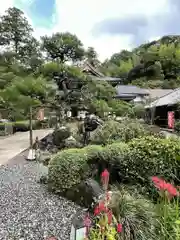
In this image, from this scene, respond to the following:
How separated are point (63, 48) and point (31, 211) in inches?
243

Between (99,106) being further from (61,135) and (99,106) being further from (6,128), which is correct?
(6,128)

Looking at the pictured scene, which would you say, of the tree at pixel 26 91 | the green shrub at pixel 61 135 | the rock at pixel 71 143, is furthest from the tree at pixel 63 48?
the rock at pixel 71 143

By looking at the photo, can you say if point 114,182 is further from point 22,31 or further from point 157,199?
point 22,31

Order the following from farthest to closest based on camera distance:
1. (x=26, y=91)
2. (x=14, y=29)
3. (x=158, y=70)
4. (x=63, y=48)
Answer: (x=158, y=70)
(x=14, y=29)
(x=63, y=48)
(x=26, y=91)

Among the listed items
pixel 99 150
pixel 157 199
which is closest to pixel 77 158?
pixel 99 150

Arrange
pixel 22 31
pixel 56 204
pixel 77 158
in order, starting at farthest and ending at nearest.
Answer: pixel 22 31 < pixel 77 158 < pixel 56 204

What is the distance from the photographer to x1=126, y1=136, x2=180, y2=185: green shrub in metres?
4.09

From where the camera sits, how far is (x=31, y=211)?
12.8 feet

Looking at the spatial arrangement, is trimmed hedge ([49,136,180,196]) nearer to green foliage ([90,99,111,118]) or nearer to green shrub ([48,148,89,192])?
green shrub ([48,148,89,192])

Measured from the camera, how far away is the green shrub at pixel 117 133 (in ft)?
23.1

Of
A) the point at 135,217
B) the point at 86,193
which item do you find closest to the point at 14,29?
the point at 86,193

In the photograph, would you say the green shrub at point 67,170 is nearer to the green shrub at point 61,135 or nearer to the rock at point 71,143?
the rock at point 71,143

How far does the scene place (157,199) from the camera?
379 centimetres

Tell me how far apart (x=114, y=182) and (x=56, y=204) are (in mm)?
1031
